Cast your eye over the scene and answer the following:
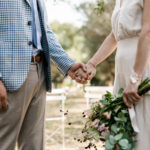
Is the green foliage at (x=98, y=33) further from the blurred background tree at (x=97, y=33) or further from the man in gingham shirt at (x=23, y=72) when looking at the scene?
the man in gingham shirt at (x=23, y=72)

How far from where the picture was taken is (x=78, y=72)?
2490 millimetres

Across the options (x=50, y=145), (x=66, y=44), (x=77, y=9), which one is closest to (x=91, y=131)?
(x=50, y=145)

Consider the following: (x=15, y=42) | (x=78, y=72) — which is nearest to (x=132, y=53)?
(x=78, y=72)

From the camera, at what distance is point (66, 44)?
2558 centimetres

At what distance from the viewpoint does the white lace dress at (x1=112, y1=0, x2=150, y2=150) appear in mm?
1869

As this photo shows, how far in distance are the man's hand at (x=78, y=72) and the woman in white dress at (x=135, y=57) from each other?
0.48 meters

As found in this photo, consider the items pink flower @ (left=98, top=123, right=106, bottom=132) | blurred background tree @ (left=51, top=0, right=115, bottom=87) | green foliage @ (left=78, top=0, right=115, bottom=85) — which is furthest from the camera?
green foliage @ (left=78, top=0, right=115, bottom=85)

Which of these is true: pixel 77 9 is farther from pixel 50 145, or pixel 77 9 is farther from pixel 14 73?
pixel 14 73

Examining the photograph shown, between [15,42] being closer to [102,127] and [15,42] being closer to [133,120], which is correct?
[102,127]

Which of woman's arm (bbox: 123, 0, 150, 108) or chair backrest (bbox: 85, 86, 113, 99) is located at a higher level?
woman's arm (bbox: 123, 0, 150, 108)

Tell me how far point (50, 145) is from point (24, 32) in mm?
4359

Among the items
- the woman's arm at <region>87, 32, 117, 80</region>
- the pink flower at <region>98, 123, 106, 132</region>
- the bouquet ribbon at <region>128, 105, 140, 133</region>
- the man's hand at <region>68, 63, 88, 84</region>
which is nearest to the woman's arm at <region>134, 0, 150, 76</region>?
the bouquet ribbon at <region>128, 105, 140, 133</region>

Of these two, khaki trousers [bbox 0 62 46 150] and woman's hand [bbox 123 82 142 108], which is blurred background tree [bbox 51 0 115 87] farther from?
woman's hand [bbox 123 82 142 108]

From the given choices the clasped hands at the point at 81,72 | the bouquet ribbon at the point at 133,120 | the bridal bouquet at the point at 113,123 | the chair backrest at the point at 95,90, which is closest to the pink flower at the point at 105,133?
the bridal bouquet at the point at 113,123
